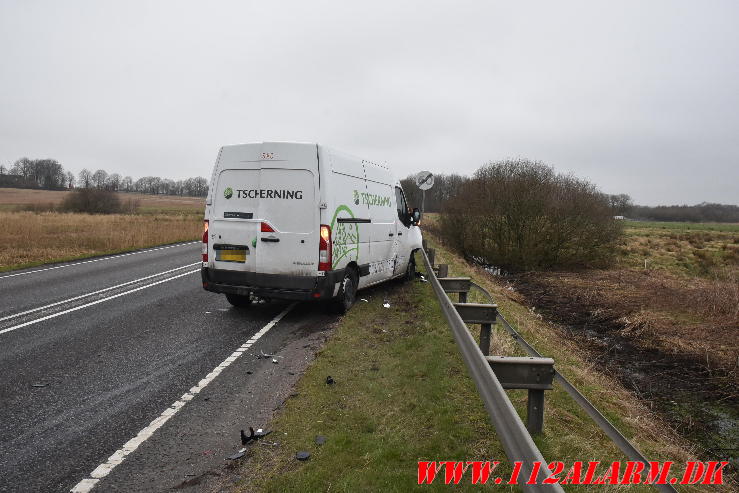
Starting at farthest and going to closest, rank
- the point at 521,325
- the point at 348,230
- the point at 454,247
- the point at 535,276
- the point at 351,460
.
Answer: the point at 454,247, the point at 535,276, the point at 521,325, the point at 348,230, the point at 351,460

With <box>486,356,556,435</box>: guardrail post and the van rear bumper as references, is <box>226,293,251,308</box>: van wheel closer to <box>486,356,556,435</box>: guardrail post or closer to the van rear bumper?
the van rear bumper

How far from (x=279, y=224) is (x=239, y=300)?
1970 millimetres

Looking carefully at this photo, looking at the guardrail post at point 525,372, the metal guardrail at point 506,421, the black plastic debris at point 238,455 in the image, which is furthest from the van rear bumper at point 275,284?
the guardrail post at point 525,372

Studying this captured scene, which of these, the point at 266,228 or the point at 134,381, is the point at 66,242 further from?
the point at 134,381

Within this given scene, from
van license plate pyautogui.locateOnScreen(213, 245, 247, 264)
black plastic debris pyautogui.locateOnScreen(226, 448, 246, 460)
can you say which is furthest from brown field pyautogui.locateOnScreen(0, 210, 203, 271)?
black plastic debris pyautogui.locateOnScreen(226, 448, 246, 460)

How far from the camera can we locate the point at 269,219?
287 inches

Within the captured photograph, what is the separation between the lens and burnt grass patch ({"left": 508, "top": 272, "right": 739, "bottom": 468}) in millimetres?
5617

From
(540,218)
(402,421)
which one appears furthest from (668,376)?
(540,218)

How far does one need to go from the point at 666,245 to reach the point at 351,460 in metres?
37.0

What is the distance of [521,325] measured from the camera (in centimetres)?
848

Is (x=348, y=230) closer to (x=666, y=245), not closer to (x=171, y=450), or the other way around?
(x=171, y=450)

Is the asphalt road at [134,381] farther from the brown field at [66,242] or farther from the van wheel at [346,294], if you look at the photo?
the brown field at [66,242]

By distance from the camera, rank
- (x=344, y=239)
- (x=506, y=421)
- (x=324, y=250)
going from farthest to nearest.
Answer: (x=344, y=239)
(x=324, y=250)
(x=506, y=421)

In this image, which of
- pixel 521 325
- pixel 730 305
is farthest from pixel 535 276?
pixel 521 325
